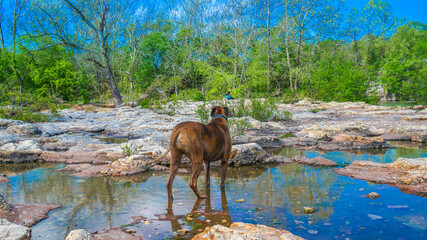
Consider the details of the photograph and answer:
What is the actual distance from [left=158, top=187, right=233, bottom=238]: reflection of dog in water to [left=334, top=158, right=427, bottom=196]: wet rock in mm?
2865

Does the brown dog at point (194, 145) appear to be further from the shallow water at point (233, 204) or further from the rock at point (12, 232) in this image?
the rock at point (12, 232)

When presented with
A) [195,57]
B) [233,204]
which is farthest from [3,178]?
[195,57]

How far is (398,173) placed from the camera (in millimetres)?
5363

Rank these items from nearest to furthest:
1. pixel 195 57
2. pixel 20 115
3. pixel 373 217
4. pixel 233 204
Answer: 1. pixel 373 217
2. pixel 233 204
3. pixel 20 115
4. pixel 195 57

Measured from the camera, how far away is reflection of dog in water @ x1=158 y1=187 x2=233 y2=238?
3341mm

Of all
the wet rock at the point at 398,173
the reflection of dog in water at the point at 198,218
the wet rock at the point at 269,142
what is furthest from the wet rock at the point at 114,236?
the wet rock at the point at 269,142

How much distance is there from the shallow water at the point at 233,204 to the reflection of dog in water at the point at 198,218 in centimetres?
1

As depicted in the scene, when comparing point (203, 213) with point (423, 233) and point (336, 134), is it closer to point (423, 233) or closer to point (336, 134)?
point (423, 233)

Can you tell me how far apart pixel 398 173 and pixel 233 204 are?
326cm

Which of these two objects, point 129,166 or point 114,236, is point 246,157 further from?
point 114,236

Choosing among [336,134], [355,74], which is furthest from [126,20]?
[336,134]

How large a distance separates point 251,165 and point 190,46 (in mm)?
37045

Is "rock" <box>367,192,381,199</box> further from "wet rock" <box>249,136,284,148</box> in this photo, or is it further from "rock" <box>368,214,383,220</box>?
"wet rock" <box>249,136,284,148</box>

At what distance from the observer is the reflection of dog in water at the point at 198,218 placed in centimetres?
334
